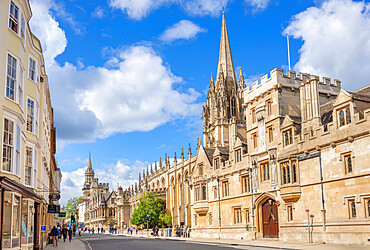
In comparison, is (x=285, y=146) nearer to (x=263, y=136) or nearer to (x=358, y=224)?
(x=263, y=136)

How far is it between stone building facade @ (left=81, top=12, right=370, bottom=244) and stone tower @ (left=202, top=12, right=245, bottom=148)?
92.7 ft

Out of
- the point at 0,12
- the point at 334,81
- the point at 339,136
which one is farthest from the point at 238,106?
the point at 0,12

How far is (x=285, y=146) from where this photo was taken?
30.8 metres

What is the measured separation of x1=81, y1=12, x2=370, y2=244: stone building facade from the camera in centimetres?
2408

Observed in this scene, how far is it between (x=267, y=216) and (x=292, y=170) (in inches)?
238

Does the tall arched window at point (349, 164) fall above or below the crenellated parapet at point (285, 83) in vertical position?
below

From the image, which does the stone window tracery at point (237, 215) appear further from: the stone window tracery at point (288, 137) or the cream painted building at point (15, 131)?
the cream painted building at point (15, 131)

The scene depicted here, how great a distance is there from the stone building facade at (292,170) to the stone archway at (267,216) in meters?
0.08

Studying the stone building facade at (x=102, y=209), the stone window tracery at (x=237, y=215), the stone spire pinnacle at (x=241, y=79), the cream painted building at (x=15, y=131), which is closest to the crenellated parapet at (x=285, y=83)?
the stone window tracery at (x=237, y=215)

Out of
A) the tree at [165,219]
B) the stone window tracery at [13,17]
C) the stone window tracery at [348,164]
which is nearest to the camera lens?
the stone window tracery at [13,17]

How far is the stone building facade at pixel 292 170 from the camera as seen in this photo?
79.0 feet

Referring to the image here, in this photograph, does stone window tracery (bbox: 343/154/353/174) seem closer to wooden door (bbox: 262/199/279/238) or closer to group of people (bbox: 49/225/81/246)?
wooden door (bbox: 262/199/279/238)

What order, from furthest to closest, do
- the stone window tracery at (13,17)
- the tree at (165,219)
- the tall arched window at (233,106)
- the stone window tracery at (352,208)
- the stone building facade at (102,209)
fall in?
the stone building facade at (102,209) → the tall arched window at (233,106) → the tree at (165,219) → the stone window tracery at (352,208) → the stone window tracery at (13,17)

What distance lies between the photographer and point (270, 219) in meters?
32.9
